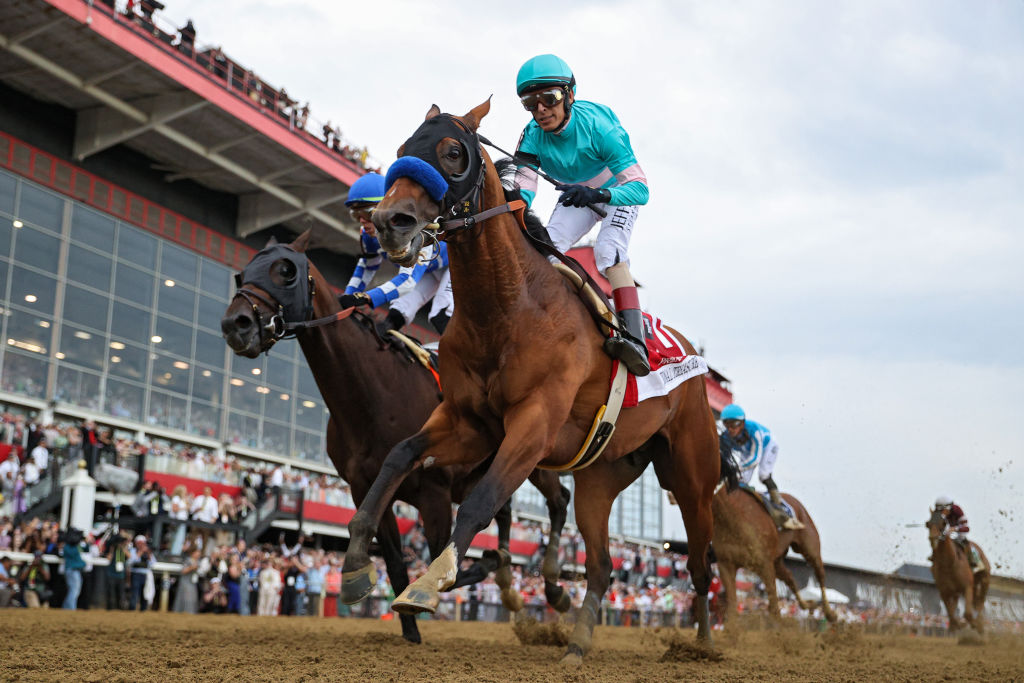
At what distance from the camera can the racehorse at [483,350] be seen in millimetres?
4453

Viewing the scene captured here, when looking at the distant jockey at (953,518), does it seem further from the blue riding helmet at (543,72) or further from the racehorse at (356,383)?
the blue riding helmet at (543,72)

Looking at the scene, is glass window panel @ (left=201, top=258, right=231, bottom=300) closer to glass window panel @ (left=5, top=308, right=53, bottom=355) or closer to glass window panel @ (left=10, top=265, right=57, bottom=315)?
glass window panel @ (left=10, top=265, right=57, bottom=315)

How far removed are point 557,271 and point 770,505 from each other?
10026mm

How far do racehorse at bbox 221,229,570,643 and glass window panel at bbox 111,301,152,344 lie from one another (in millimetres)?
22657

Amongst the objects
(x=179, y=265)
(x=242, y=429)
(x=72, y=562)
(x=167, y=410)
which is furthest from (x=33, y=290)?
(x=72, y=562)

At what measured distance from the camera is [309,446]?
116 feet

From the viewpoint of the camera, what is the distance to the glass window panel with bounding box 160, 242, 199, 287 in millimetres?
30131

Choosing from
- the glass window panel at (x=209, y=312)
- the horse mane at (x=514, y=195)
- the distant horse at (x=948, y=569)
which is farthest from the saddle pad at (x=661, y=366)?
the glass window panel at (x=209, y=312)

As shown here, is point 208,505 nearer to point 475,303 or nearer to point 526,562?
point 526,562

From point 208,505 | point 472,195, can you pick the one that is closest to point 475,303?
point 472,195

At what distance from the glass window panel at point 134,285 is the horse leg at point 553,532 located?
22.8 m

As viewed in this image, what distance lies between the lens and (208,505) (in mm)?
20359

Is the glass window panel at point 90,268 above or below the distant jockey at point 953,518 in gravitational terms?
above

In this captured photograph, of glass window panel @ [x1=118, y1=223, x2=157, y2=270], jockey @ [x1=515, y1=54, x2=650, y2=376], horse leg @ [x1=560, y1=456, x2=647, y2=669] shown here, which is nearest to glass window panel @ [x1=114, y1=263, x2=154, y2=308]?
glass window panel @ [x1=118, y1=223, x2=157, y2=270]
